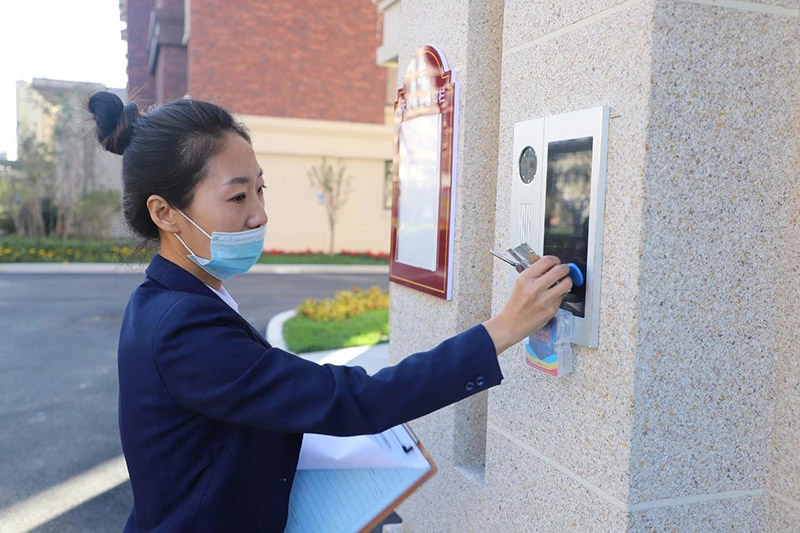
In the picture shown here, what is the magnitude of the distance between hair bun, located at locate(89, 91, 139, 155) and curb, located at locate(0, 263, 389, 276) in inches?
611

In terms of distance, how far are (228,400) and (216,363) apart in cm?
8

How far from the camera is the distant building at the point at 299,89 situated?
2177cm

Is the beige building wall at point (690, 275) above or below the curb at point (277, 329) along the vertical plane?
above

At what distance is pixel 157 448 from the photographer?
1.71 metres

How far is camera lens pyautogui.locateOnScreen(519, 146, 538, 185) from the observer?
80.3 inches

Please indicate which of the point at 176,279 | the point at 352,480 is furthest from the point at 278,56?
the point at 352,480

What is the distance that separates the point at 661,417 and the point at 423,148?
1.64 metres

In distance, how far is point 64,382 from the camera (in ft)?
24.8

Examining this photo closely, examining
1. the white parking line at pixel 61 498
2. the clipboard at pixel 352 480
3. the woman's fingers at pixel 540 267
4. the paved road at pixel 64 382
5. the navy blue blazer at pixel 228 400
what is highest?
the woman's fingers at pixel 540 267

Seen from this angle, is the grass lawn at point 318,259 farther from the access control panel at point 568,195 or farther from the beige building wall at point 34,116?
the access control panel at point 568,195

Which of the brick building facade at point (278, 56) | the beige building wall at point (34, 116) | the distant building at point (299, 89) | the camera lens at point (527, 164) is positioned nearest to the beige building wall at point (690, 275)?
the camera lens at point (527, 164)

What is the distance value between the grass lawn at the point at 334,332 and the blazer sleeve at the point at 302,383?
6.72 meters

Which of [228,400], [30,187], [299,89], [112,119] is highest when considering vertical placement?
[299,89]

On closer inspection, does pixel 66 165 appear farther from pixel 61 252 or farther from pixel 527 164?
pixel 527 164
